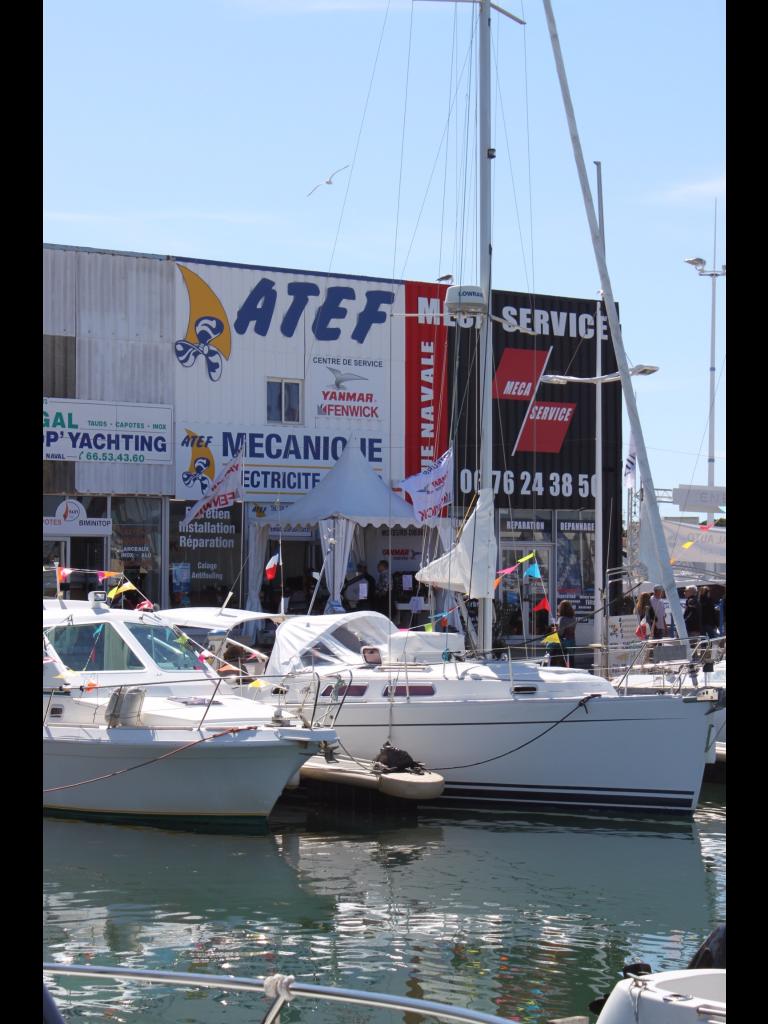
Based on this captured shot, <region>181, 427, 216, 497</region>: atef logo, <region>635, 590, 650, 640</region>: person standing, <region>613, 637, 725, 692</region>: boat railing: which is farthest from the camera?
<region>181, 427, 216, 497</region>: atef logo

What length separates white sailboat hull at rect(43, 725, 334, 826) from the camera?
44.8 feet

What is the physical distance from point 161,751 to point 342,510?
39.0 feet

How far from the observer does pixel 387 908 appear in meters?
10.9

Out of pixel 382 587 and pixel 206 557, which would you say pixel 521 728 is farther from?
pixel 206 557

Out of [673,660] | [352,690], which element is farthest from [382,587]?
[352,690]

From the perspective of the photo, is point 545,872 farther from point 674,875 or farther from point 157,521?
point 157,521

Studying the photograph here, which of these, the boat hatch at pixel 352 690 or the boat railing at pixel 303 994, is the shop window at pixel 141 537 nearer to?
the boat hatch at pixel 352 690

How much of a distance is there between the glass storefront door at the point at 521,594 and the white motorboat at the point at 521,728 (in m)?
12.2

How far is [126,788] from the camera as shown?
14.0 meters

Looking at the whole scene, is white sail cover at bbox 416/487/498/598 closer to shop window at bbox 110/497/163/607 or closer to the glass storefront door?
the glass storefront door

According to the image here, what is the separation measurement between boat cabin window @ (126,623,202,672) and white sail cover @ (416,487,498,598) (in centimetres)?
376

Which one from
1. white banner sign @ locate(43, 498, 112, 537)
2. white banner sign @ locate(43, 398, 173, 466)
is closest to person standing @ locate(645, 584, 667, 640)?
white banner sign @ locate(43, 398, 173, 466)

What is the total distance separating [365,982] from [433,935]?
4.38 ft

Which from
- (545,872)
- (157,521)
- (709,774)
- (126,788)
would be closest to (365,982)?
(545,872)
